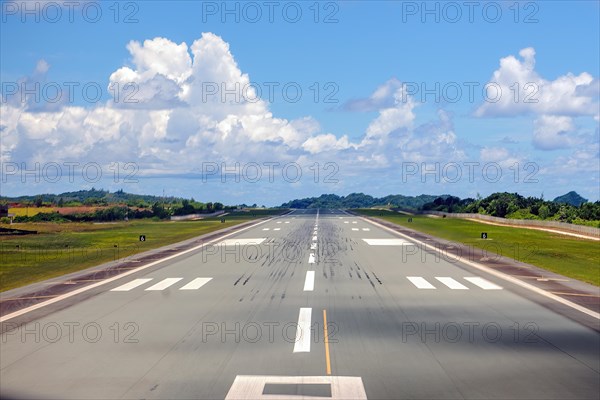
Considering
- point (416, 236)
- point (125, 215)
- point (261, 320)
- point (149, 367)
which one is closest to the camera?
point (149, 367)

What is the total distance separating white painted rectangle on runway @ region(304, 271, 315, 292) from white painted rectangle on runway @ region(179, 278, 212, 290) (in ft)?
15.4

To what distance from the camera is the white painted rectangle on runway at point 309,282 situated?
89.1 feet

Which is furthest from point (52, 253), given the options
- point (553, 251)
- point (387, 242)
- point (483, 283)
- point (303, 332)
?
point (553, 251)

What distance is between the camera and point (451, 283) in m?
29.4

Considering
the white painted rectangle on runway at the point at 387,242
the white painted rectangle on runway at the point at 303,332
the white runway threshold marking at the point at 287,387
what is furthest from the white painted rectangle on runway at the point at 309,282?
the white painted rectangle on runway at the point at 387,242

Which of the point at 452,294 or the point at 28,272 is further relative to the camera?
the point at 28,272

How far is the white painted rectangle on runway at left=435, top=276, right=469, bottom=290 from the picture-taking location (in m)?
28.0

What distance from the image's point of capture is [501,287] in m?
28.2

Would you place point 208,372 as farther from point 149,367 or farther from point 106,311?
point 106,311

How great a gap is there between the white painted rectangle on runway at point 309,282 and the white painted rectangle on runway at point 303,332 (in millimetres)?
5034

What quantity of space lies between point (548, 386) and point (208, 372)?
23.5ft

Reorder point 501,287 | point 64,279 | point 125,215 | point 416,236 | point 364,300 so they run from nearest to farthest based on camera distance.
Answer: point 364,300
point 501,287
point 64,279
point 416,236
point 125,215

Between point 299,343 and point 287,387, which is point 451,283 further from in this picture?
point 287,387

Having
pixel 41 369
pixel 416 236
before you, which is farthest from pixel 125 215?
pixel 41 369
